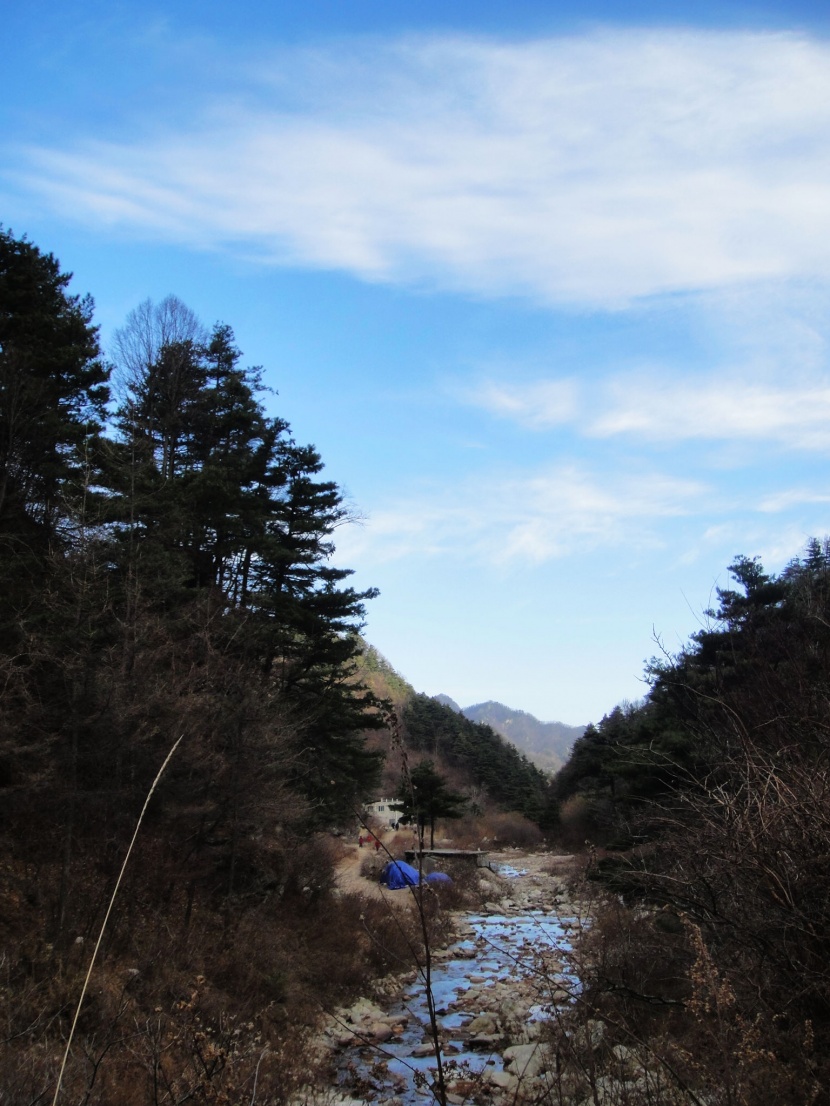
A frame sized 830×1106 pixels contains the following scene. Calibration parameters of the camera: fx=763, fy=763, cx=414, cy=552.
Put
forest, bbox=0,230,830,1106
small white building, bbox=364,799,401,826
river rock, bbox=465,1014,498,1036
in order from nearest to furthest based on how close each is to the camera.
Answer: forest, bbox=0,230,830,1106
river rock, bbox=465,1014,498,1036
small white building, bbox=364,799,401,826

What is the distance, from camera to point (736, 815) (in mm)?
4004

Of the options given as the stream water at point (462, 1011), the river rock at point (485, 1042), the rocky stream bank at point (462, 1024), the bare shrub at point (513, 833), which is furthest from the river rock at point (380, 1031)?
the bare shrub at point (513, 833)

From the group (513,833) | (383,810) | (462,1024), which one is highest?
(462,1024)

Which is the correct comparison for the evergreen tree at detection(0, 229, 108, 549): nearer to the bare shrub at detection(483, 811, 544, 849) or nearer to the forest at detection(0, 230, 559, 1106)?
the forest at detection(0, 230, 559, 1106)

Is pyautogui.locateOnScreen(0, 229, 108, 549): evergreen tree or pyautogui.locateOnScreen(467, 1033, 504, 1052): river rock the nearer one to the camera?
pyautogui.locateOnScreen(467, 1033, 504, 1052): river rock

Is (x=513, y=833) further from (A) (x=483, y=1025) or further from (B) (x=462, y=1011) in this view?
(A) (x=483, y=1025)

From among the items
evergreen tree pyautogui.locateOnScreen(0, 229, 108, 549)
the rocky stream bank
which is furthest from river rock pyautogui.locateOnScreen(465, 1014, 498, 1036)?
evergreen tree pyautogui.locateOnScreen(0, 229, 108, 549)

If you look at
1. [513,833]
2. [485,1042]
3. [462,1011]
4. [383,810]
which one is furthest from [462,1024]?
[383,810]

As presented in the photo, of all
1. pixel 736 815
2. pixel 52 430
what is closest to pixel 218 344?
pixel 52 430

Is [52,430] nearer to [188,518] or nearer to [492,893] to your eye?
[188,518]

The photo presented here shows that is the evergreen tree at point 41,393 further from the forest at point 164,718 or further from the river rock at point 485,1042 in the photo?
the river rock at point 485,1042

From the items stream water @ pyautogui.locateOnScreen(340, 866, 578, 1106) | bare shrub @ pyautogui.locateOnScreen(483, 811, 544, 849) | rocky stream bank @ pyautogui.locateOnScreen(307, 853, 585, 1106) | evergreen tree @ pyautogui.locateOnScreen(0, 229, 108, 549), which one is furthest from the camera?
bare shrub @ pyautogui.locateOnScreen(483, 811, 544, 849)

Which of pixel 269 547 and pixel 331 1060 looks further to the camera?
pixel 269 547

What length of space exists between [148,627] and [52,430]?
6682 millimetres
